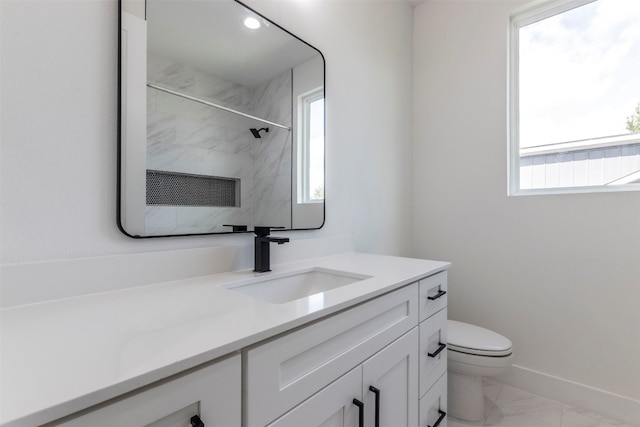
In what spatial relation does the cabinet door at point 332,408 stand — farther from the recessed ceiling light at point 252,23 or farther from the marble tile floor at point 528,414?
the recessed ceiling light at point 252,23

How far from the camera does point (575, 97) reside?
1742 millimetres

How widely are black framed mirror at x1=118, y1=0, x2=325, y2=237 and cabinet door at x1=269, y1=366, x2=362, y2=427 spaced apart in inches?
25.7

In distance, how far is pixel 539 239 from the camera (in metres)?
1.75

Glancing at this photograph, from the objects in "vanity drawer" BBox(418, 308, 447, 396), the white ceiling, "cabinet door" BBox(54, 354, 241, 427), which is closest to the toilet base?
"vanity drawer" BBox(418, 308, 447, 396)

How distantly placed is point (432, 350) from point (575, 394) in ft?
3.67

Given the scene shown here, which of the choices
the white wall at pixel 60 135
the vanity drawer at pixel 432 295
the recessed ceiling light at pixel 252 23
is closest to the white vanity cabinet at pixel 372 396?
the vanity drawer at pixel 432 295

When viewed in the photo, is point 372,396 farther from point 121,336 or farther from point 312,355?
point 121,336

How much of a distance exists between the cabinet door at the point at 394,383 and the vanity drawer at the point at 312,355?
48 mm

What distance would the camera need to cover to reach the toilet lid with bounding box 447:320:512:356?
144cm

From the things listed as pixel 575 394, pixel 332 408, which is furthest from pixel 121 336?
pixel 575 394

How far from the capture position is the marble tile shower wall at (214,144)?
0.96 meters

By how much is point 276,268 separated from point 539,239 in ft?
5.16

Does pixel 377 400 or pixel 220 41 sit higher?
pixel 220 41

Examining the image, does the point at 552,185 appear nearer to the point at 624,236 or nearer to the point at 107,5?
the point at 624,236
